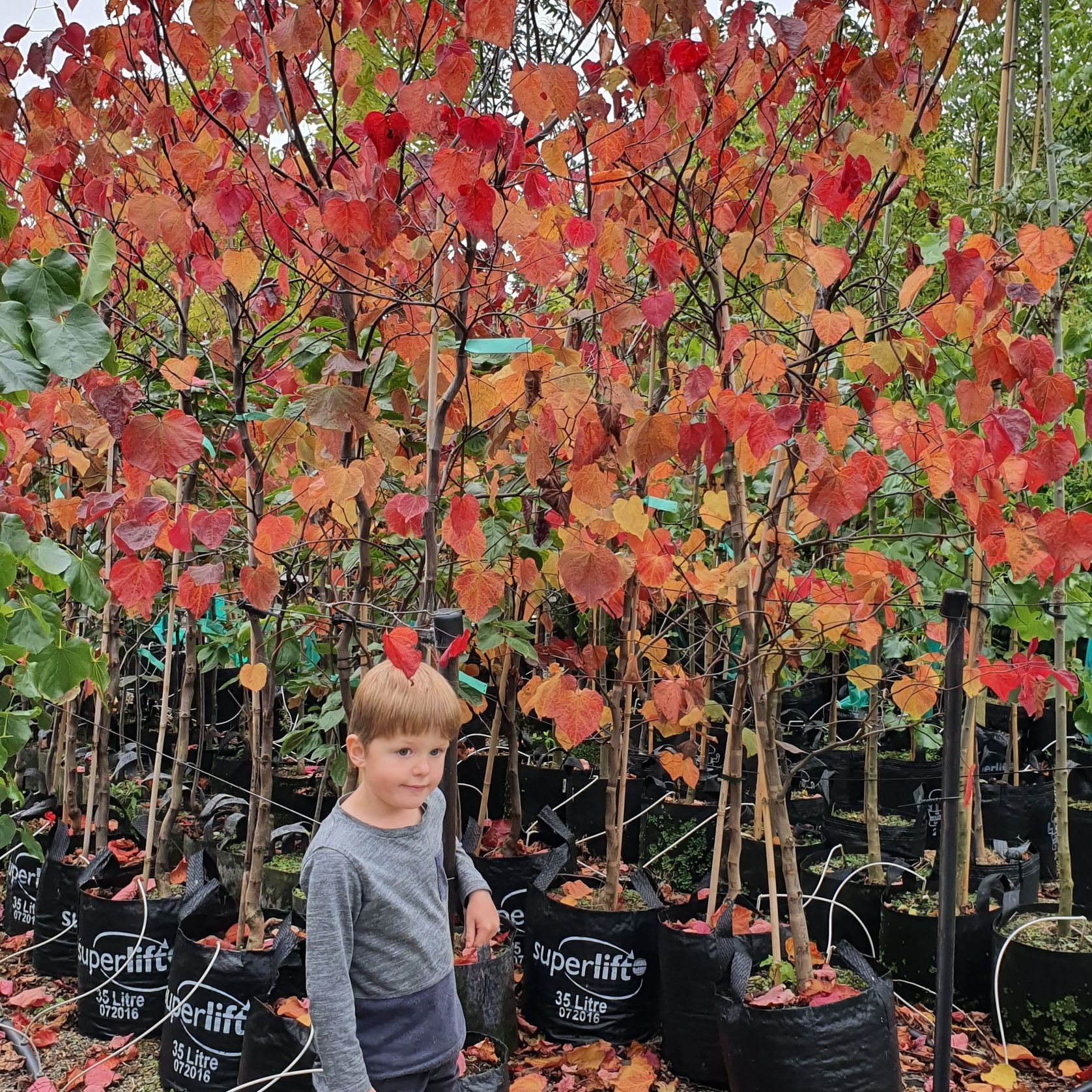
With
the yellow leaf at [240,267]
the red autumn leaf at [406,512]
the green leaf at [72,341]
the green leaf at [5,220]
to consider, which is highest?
the yellow leaf at [240,267]

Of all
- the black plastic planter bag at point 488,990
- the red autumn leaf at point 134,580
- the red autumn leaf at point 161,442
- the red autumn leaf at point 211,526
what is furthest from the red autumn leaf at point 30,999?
the red autumn leaf at point 161,442

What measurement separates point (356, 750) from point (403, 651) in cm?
23

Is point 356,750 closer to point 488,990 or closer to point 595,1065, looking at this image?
point 488,990

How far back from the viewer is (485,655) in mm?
3320

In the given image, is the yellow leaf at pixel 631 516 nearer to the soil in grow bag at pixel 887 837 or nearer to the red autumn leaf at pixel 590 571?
the red autumn leaf at pixel 590 571

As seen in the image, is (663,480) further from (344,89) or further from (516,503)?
(344,89)

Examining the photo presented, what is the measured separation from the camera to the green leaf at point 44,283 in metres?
1.15

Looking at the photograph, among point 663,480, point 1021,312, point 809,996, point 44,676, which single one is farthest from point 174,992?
point 1021,312

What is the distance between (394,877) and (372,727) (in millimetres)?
221

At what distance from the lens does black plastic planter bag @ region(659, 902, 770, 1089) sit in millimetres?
2207

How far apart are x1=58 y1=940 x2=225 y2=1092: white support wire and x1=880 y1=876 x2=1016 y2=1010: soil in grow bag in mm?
1567

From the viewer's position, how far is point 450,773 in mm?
1842

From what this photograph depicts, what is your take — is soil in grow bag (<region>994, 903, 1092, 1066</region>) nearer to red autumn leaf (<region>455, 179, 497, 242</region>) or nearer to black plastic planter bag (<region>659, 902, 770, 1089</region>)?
black plastic planter bag (<region>659, 902, 770, 1089</region>)

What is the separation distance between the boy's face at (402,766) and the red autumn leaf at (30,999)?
1807 mm
